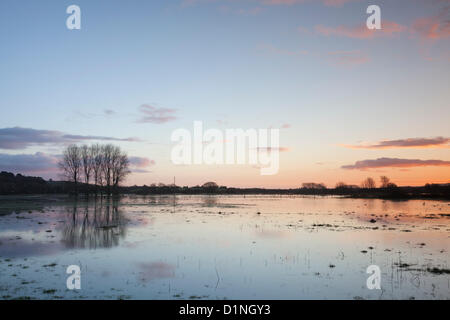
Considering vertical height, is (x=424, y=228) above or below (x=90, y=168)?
below

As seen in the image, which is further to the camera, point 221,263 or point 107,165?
point 107,165

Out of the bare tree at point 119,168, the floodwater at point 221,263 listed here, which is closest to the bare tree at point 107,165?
the bare tree at point 119,168

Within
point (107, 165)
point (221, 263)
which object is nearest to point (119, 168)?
point (107, 165)

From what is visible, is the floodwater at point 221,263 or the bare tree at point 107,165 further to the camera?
the bare tree at point 107,165

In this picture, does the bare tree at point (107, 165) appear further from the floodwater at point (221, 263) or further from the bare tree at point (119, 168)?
the floodwater at point (221, 263)

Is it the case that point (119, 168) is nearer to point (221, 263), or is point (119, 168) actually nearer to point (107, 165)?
point (107, 165)

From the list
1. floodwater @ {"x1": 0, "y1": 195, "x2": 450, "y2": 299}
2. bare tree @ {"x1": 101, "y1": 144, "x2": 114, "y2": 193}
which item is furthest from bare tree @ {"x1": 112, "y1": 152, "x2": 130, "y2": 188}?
floodwater @ {"x1": 0, "y1": 195, "x2": 450, "y2": 299}

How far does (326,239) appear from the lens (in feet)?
80.6

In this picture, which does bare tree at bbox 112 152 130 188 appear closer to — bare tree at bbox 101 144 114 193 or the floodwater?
bare tree at bbox 101 144 114 193

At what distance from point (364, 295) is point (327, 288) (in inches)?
52.1

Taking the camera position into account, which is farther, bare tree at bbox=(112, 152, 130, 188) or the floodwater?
bare tree at bbox=(112, 152, 130, 188)
